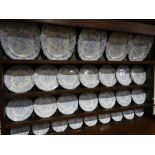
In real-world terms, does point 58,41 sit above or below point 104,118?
above

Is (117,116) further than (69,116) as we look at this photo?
Yes

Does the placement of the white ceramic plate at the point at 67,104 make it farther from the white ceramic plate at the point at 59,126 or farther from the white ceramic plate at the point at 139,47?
the white ceramic plate at the point at 139,47

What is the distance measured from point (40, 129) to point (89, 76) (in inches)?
20.7

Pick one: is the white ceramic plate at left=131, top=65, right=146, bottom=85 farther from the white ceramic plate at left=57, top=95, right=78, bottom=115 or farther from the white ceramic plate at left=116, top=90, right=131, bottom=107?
the white ceramic plate at left=57, top=95, right=78, bottom=115

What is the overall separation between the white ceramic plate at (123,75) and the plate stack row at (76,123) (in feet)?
0.88

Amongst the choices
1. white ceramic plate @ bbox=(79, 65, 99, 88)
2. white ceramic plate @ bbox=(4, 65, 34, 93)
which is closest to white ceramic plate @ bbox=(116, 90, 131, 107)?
white ceramic plate @ bbox=(79, 65, 99, 88)

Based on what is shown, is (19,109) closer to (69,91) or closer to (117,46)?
(69,91)

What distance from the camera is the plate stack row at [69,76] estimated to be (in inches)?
42.0

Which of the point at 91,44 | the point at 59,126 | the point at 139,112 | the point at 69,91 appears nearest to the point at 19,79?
the point at 69,91

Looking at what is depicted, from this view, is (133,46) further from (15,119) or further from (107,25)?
(15,119)

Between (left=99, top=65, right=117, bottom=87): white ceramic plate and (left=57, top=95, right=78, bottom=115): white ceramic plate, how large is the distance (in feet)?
0.86

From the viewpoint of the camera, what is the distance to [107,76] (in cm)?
134

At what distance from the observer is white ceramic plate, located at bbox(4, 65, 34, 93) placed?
104cm

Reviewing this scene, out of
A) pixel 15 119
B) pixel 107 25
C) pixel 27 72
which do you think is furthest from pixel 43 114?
pixel 107 25
